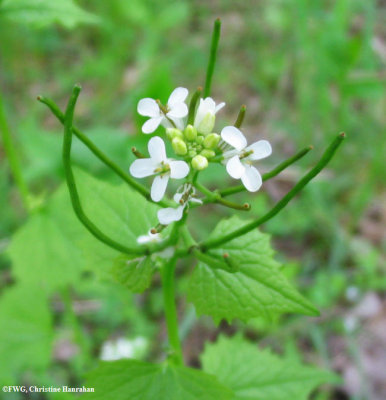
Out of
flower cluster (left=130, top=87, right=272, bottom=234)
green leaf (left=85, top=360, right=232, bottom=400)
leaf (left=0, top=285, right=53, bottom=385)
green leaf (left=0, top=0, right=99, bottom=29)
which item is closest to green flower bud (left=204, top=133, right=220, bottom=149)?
flower cluster (left=130, top=87, right=272, bottom=234)

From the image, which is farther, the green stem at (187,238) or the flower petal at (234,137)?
the green stem at (187,238)

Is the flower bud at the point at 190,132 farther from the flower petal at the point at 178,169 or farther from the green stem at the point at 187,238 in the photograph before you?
the green stem at the point at 187,238

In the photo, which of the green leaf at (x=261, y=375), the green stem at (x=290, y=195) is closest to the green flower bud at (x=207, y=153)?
the green stem at (x=290, y=195)

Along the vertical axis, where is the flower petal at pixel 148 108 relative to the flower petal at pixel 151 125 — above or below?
above

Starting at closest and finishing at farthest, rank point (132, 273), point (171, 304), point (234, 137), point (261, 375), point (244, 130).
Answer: point (234, 137), point (132, 273), point (171, 304), point (261, 375), point (244, 130)

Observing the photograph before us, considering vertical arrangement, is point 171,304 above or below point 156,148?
below

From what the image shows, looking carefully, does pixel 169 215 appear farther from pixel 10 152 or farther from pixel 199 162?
pixel 10 152

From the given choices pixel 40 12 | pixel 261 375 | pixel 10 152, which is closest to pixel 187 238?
pixel 261 375
